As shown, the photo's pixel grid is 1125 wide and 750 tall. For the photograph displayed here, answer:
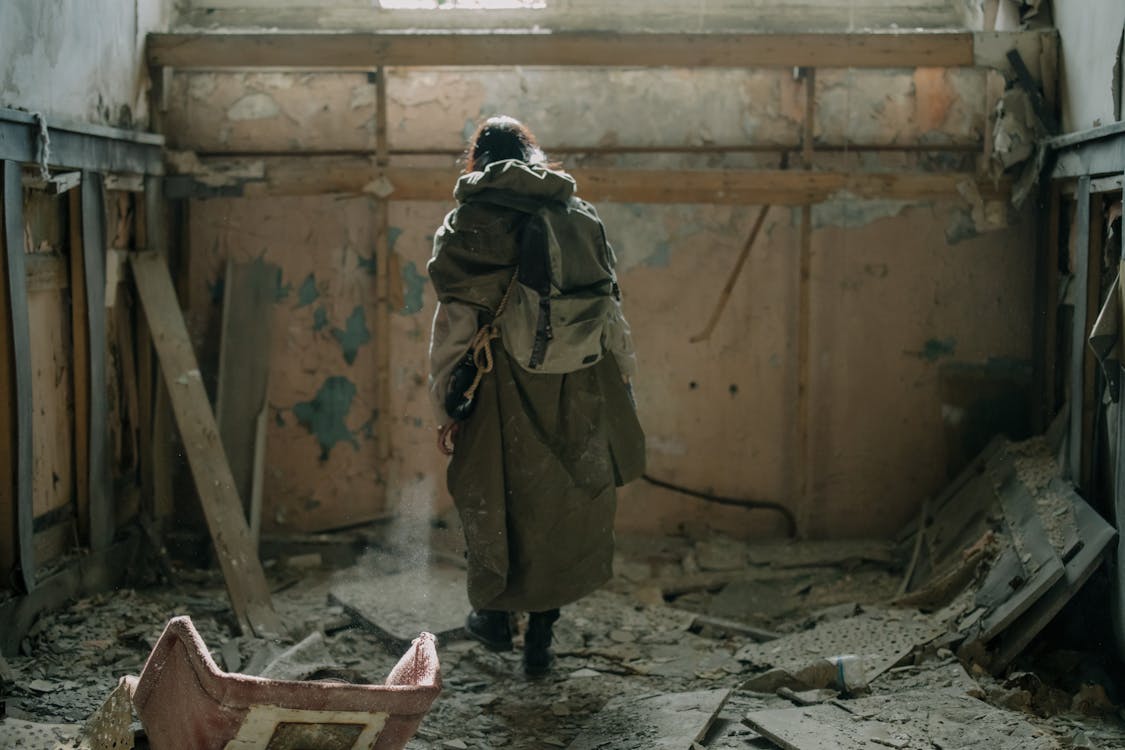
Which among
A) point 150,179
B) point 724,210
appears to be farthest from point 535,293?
point 150,179

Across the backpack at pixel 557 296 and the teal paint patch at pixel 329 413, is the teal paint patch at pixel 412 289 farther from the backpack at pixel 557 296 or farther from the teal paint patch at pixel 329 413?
the backpack at pixel 557 296

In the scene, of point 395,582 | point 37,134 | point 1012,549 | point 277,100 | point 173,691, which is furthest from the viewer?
point 277,100

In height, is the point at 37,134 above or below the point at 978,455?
above

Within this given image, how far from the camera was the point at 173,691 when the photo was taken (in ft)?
9.39

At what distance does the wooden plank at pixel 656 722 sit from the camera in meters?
3.53

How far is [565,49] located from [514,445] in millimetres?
1998

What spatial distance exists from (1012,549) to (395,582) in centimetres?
238

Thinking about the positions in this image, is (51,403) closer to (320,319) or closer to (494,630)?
(320,319)

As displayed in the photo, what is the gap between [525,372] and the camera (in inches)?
152

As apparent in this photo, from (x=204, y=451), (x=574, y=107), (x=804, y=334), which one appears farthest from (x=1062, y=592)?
(x=204, y=451)

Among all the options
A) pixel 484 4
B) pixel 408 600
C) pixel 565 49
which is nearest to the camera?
pixel 408 600

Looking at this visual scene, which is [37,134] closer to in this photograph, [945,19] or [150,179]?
[150,179]

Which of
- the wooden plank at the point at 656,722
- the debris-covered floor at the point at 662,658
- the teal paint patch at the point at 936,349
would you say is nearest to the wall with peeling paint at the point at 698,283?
the teal paint patch at the point at 936,349

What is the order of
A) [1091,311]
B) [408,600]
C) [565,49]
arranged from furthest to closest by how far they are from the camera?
[565,49], [408,600], [1091,311]
